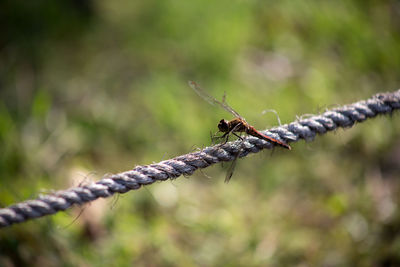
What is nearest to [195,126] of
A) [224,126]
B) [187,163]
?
[224,126]

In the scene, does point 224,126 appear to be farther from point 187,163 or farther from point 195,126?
point 195,126

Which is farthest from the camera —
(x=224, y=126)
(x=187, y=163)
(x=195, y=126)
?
(x=195, y=126)

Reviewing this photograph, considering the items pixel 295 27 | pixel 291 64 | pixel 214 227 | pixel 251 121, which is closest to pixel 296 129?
pixel 214 227

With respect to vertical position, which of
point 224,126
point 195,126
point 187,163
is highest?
point 195,126

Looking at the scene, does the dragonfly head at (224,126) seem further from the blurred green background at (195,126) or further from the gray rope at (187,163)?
the blurred green background at (195,126)

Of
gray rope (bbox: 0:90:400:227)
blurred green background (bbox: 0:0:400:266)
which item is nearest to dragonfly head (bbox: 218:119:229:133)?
gray rope (bbox: 0:90:400:227)

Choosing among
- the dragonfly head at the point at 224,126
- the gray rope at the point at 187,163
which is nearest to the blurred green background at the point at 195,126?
the gray rope at the point at 187,163

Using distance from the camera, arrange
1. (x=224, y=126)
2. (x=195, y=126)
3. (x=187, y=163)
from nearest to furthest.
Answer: (x=187, y=163), (x=224, y=126), (x=195, y=126)
